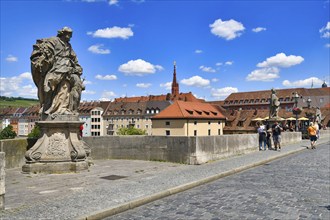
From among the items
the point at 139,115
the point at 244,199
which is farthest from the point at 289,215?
the point at 139,115

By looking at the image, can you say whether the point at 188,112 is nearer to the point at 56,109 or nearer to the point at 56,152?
the point at 56,109

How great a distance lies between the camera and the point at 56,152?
29.9 feet

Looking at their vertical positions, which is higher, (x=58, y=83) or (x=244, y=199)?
(x=58, y=83)

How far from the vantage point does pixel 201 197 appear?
6.82 meters

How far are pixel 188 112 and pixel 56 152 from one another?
65.5 metres

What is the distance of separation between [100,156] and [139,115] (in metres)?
93.3

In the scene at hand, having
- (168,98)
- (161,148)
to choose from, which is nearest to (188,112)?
(168,98)

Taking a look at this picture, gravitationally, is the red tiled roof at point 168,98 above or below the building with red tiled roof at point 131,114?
above

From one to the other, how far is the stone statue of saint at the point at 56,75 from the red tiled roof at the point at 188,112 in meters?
61.3

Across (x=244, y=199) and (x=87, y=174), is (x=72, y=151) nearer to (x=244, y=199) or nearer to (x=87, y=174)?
(x=87, y=174)

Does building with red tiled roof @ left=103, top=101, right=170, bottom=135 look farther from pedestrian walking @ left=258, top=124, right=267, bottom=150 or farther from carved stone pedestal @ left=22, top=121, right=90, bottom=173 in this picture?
carved stone pedestal @ left=22, top=121, right=90, bottom=173

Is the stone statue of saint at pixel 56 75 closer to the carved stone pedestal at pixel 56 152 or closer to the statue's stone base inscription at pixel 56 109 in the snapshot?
the statue's stone base inscription at pixel 56 109

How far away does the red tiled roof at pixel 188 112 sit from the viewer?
236 ft

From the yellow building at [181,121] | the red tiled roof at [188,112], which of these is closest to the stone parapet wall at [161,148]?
the yellow building at [181,121]
